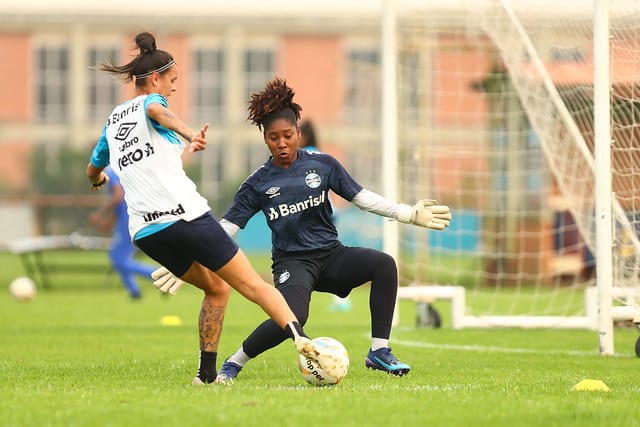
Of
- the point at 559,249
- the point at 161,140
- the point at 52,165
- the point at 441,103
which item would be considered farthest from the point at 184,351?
the point at 52,165

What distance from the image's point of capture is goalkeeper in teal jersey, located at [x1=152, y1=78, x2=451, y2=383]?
7.32 meters

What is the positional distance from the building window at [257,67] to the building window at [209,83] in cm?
105

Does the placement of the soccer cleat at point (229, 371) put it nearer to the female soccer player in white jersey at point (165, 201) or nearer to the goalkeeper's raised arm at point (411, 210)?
the female soccer player in white jersey at point (165, 201)

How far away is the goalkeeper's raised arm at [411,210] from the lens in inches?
289

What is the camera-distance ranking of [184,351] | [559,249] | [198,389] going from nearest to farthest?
[198,389] → [184,351] → [559,249]

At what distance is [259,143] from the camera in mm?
51719

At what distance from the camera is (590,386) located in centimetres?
664

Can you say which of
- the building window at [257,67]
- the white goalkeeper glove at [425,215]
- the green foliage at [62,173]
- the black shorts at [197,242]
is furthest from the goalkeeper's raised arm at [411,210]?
the building window at [257,67]

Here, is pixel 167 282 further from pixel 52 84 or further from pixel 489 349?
pixel 52 84

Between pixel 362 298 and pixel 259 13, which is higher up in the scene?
pixel 259 13

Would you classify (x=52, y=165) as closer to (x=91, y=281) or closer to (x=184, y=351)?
(x=91, y=281)

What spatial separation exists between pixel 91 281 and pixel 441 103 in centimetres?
1606

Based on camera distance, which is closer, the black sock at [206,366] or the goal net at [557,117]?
the black sock at [206,366]

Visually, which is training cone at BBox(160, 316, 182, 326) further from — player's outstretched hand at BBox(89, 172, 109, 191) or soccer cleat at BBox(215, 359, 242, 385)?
soccer cleat at BBox(215, 359, 242, 385)
